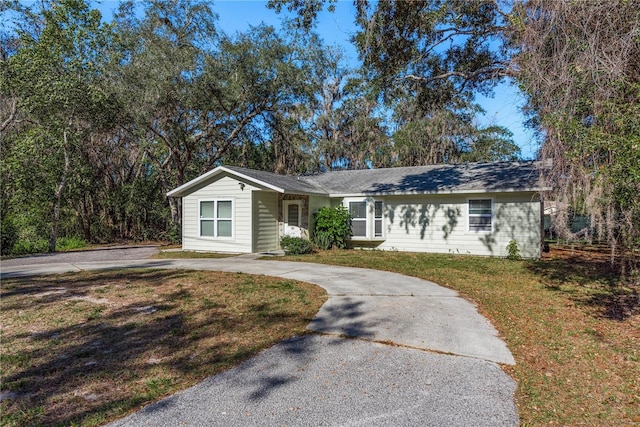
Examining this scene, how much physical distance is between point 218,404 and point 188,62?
16773 millimetres

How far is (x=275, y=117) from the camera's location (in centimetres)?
2128

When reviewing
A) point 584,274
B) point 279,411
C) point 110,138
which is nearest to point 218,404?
point 279,411

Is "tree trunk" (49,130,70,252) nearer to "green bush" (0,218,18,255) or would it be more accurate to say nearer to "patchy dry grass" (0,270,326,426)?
"green bush" (0,218,18,255)

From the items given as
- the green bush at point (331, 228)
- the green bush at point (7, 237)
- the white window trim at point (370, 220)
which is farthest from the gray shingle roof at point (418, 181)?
the green bush at point (7, 237)

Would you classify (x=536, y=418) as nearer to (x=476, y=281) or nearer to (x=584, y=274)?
(x=476, y=281)

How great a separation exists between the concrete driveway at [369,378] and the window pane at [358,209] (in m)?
9.26

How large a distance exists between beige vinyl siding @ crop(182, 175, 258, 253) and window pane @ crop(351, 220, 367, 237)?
436cm

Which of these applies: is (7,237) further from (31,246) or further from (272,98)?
(272,98)

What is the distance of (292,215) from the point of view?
15.3m

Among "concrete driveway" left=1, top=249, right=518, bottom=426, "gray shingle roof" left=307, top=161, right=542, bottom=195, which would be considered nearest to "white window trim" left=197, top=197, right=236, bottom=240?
"gray shingle roof" left=307, top=161, right=542, bottom=195

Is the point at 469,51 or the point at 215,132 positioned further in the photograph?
the point at 215,132

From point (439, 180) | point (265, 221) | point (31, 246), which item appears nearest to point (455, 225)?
point (439, 180)

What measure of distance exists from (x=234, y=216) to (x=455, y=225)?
8.27 metres

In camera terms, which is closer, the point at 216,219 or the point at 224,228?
the point at 224,228
